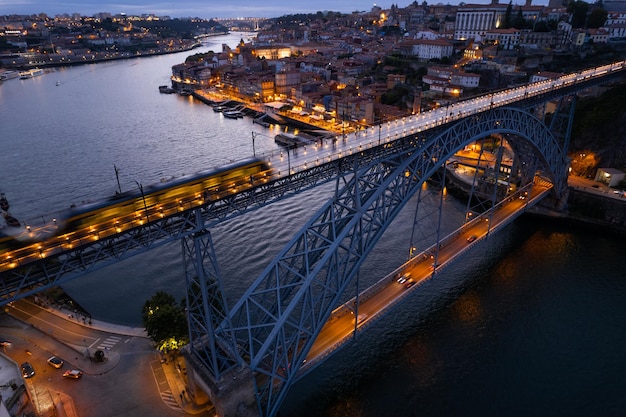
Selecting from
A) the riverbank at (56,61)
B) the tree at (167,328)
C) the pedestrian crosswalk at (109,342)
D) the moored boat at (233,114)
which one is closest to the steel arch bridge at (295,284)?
the tree at (167,328)

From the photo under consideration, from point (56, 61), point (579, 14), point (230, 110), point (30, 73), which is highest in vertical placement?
point (579, 14)

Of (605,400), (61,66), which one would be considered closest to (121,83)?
(61,66)

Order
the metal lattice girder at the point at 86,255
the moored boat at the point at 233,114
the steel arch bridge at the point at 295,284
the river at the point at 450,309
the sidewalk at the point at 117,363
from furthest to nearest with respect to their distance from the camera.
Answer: the moored boat at the point at 233,114, the river at the point at 450,309, the sidewalk at the point at 117,363, the steel arch bridge at the point at 295,284, the metal lattice girder at the point at 86,255

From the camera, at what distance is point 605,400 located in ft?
69.2

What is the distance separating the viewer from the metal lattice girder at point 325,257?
17000mm

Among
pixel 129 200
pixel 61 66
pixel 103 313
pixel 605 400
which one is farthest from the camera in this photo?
pixel 61 66

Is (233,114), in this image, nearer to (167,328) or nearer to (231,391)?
(167,328)

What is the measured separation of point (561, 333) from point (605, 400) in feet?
16.0

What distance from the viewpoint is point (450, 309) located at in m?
27.1

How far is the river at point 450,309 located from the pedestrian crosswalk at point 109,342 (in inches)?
160

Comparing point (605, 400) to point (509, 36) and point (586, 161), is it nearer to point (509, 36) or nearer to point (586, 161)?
point (586, 161)

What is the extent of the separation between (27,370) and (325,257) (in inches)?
655

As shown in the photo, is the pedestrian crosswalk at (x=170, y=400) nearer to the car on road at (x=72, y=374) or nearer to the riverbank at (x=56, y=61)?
the car on road at (x=72, y=374)

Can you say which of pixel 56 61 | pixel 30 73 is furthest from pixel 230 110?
pixel 56 61
